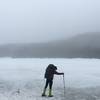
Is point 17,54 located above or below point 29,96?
above

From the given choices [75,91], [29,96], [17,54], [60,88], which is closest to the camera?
[29,96]

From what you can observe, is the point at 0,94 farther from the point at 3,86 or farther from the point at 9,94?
the point at 3,86

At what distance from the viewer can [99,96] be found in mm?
27641

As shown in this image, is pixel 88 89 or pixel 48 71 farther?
pixel 88 89

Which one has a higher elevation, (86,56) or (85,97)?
(86,56)

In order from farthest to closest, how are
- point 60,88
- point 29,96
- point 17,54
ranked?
point 17,54
point 60,88
point 29,96

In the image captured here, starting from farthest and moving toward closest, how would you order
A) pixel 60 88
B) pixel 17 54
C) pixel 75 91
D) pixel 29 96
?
1. pixel 17 54
2. pixel 60 88
3. pixel 75 91
4. pixel 29 96

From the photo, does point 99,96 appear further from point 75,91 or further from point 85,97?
point 75,91

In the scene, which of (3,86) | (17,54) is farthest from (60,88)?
(17,54)

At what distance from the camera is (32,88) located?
32000 millimetres

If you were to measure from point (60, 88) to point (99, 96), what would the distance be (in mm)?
5100

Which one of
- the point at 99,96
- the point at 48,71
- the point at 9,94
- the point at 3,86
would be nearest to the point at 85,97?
the point at 99,96

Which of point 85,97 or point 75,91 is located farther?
point 75,91

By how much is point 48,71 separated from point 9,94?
294 centimetres
